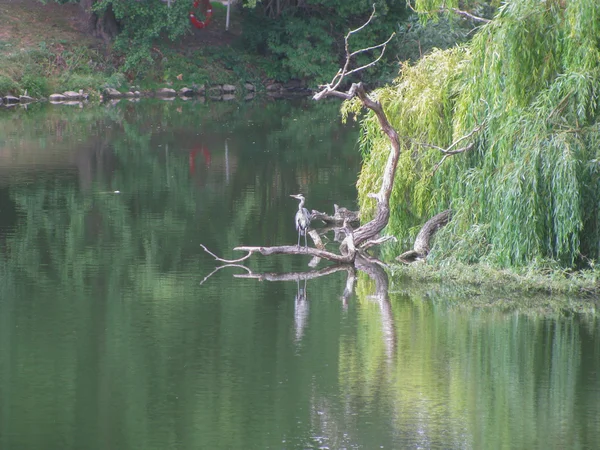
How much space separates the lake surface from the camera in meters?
9.46

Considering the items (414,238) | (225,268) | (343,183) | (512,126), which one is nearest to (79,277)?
(225,268)

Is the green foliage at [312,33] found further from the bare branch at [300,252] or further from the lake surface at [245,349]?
the bare branch at [300,252]

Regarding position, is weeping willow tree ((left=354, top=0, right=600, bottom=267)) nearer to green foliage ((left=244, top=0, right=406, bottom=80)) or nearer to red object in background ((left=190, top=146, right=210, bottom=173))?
red object in background ((left=190, top=146, right=210, bottom=173))

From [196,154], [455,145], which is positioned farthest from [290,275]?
[196,154]

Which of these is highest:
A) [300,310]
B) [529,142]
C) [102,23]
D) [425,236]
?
[102,23]

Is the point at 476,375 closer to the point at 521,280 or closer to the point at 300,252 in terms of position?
the point at 521,280

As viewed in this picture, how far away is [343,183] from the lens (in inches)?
969

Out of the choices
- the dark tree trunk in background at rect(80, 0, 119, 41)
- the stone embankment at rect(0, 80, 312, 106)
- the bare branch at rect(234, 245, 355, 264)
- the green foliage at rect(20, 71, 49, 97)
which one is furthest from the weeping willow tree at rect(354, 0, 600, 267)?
the dark tree trunk in background at rect(80, 0, 119, 41)

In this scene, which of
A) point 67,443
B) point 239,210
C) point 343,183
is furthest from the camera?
point 343,183

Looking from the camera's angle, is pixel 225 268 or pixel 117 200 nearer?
pixel 225 268

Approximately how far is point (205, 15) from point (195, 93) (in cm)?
574

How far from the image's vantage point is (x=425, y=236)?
16141 mm

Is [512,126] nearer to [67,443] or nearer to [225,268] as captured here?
[225,268]

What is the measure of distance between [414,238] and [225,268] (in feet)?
10.8
